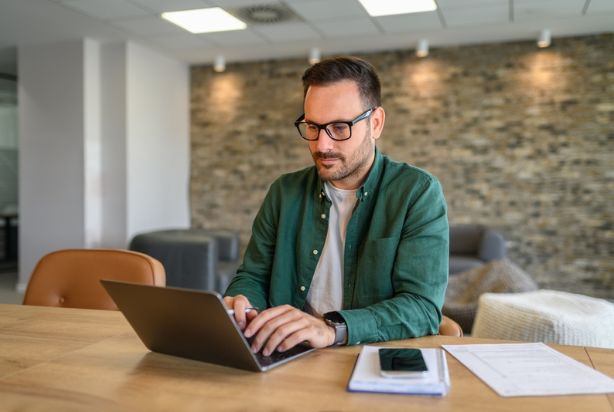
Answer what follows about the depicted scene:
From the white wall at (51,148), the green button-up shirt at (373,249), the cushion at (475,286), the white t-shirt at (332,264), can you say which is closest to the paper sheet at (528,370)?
the green button-up shirt at (373,249)

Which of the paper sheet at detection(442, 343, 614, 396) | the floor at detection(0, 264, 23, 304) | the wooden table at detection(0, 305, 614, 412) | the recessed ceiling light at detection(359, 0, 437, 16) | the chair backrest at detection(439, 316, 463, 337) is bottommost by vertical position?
the floor at detection(0, 264, 23, 304)

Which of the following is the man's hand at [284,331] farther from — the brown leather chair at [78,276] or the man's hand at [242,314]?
the brown leather chair at [78,276]

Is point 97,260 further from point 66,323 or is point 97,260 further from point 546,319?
point 546,319

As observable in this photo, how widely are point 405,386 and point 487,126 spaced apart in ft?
18.2

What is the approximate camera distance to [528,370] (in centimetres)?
97

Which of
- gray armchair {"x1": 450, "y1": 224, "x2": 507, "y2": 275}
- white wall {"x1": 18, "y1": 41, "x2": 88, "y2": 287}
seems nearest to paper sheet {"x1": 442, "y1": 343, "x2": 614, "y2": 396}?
gray armchair {"x1": 450, "y1": 224, "x2": 507, "y2": 275}

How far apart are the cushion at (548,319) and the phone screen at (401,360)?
2.06m

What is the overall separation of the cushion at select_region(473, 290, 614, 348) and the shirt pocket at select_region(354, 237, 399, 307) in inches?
66.1

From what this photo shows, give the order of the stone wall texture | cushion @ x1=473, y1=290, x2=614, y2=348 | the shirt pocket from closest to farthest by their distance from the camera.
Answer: the shirt pocket → cushion @ x1=473, y1=290, x2=614, y2=348 → the stone wall texture

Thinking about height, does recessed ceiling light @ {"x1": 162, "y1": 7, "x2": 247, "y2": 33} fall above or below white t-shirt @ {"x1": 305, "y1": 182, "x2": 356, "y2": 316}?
above

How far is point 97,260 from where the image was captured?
1786 mm

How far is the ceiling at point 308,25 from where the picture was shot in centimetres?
471

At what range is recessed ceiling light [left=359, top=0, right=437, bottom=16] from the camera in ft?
15.2

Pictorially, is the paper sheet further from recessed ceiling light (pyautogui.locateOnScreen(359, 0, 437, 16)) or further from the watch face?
recessed ceiling light (pyautogui.locateOnScreen(359, 0, 437, 16))
